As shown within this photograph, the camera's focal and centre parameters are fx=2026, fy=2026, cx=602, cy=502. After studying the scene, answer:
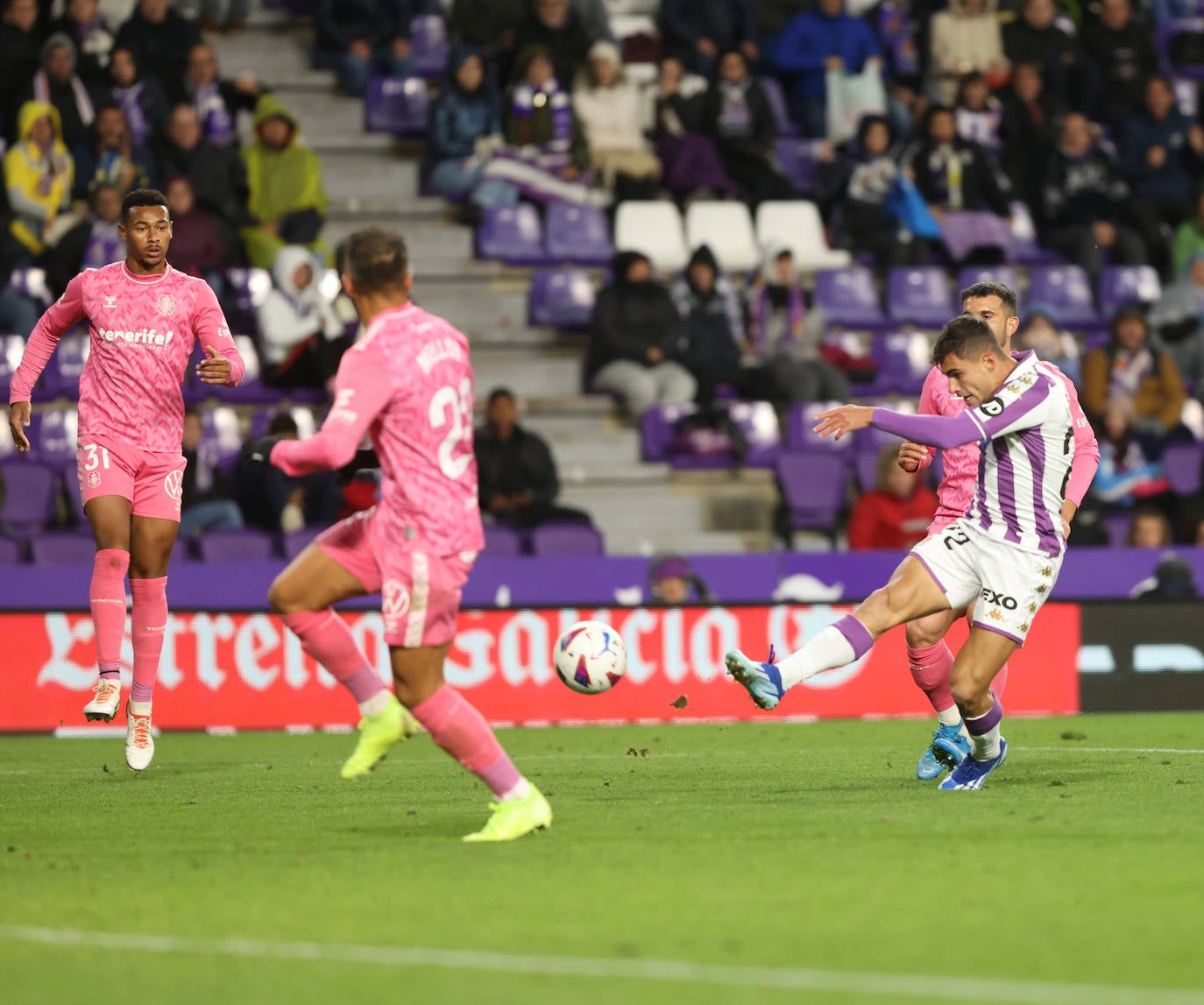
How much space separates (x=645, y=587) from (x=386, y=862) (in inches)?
340

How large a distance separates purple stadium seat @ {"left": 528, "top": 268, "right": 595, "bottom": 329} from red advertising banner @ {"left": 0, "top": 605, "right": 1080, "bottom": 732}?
523cm

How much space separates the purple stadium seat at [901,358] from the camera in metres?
18.4

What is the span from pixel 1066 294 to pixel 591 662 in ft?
40.1

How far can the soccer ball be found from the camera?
8797mm

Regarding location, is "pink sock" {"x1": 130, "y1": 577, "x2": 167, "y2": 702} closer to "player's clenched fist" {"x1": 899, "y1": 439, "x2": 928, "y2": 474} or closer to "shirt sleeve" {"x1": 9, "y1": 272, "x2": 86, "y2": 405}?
"shirt sleeve" {"x1": 9, "y1": 272, "x2": 86, "y2": 405}

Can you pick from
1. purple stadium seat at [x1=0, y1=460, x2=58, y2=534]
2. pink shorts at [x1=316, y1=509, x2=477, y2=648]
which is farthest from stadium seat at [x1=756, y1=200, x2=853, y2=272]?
pink shorts at [x1=316, y1=509, x2=477, y2=648]

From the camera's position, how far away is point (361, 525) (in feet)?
22.6

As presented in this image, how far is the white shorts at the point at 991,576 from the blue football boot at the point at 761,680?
83 centimetres

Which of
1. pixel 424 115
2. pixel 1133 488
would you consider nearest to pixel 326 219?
pixel 424 115

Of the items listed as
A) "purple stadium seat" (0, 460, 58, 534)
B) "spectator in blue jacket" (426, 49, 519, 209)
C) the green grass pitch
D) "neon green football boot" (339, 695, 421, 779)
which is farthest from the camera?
"spectator in blue jacket" (426, 49, 519, 209)

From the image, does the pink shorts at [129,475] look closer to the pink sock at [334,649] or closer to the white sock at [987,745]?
the pink sock at [334,649]

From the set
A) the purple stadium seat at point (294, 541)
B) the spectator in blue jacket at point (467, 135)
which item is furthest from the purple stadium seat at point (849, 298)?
the purple stadium seat at point (294, 541)

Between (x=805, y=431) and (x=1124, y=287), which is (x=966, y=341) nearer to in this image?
(x=805, y=431)

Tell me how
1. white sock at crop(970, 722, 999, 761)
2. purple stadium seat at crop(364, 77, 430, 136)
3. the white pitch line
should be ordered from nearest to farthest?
the white pitch line < white sock at crop(970, 722, 999, 761) < purple stadium seat at crop(364, 77, 430, 136)
